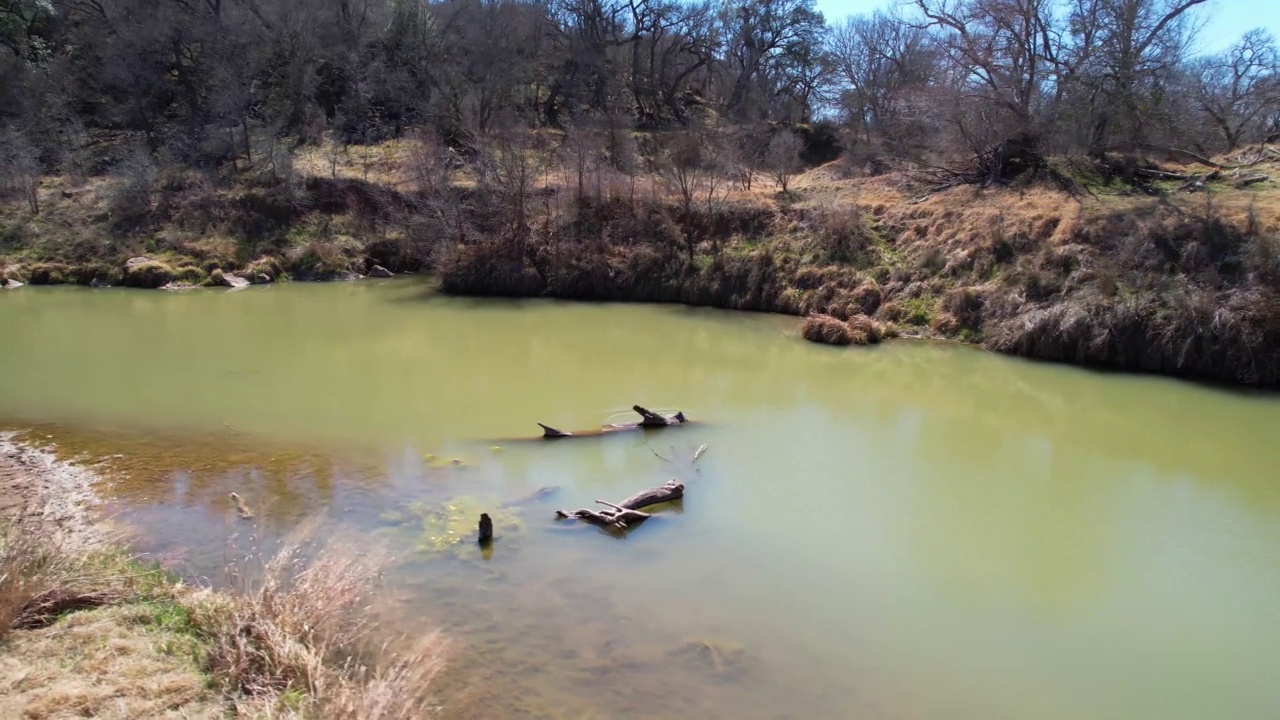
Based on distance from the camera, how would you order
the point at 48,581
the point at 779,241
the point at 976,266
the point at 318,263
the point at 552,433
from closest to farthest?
the point at 48,581 → the point at 552,433 → the point at 976,266 → the point at 779,241 → the point at 318,263

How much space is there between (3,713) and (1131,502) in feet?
40.1

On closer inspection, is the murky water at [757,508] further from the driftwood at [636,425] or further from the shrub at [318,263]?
the shrub at [318,263]

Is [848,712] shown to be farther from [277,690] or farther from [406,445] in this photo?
[406,445]

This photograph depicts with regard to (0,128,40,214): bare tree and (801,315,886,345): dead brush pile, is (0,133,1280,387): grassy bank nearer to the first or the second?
(801,315,886,345): dead brush pile

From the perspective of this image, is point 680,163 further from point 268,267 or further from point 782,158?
point 268,267

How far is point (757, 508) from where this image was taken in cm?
1030

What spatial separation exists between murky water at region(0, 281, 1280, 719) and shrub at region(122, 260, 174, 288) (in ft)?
37.1

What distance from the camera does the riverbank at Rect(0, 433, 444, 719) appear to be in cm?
482

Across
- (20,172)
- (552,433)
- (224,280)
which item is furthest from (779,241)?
(20,172)

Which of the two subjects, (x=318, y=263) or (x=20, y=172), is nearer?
(x=318, y=263)

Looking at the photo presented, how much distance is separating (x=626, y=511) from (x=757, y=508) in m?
1.82

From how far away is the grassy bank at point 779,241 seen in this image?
1825 centimetres

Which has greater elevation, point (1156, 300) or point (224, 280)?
point (1156, 300)

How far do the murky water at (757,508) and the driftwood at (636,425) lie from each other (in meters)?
0.31
